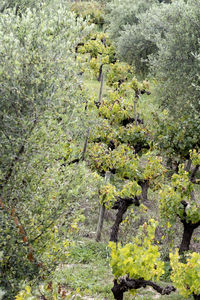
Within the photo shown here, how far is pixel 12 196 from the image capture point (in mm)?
Result: 5824

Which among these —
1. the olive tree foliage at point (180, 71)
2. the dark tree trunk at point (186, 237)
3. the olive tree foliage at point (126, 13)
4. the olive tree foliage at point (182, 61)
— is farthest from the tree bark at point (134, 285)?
the olive tree foliage at point (126, 13)

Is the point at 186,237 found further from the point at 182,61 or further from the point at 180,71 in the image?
the point at 182,61

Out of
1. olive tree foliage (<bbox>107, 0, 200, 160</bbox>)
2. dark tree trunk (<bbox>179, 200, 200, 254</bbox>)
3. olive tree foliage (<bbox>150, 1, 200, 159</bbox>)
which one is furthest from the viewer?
olive tree foliage (<bbox>150, 1, 200, 159</bbox>)

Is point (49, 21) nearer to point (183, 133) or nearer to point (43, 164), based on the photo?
point (43, 164)

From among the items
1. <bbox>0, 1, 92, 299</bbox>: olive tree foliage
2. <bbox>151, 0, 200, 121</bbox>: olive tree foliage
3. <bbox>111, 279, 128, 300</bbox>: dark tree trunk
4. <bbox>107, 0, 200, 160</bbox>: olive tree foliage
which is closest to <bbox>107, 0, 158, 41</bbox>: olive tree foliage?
<bbox>107, 0, 200, 160</bbox>: olive tree foliage

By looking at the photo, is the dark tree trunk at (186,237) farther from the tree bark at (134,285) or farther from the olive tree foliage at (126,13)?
the olive tree foliage at (126,13)

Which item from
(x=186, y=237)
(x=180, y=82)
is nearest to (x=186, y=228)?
(x=186, y=237)

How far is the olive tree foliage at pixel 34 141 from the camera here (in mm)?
5582

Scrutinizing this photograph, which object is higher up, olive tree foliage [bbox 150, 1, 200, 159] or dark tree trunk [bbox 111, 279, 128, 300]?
olive tree foliage [bbox 150, 1, 200, 159]

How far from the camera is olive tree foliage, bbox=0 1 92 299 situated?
18.3 feet

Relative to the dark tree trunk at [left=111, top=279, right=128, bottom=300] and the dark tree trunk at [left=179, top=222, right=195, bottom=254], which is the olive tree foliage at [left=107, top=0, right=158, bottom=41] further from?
the dark tree trunk at [left=111, top=279, right=128, bottom=300]

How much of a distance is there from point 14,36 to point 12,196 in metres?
2.82

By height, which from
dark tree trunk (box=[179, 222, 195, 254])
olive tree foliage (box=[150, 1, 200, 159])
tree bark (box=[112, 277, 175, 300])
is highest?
olive tree foliage (box=[150, 1, 200, 159])

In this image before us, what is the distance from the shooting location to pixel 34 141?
19.1 feet
